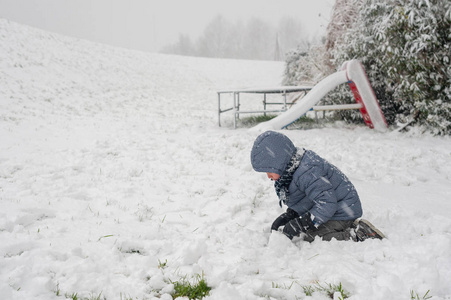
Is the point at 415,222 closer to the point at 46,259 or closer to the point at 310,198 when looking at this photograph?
the point at 310,198

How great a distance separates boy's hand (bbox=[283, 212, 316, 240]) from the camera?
2.88m

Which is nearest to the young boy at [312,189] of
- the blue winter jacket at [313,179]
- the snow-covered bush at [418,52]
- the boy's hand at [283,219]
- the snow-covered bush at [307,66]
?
the blue winter jacket at [313,179]

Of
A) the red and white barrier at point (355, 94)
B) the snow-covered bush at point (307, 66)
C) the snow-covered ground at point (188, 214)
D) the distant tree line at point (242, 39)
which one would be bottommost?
the snow-covered ground at point (188, 214)

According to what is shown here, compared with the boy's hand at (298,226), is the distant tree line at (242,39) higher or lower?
higher

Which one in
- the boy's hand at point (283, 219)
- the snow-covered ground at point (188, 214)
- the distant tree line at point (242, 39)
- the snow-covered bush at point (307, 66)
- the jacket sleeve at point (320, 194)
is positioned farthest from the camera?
→ the distant tree line at point (242, 39)

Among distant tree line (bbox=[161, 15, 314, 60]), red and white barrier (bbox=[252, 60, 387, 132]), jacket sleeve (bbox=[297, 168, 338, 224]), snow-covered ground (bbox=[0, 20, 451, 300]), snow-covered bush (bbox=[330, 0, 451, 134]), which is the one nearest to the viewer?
snow-covered ground (bbox=[0, 20, 451, 300])

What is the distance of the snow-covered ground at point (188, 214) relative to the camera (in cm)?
224

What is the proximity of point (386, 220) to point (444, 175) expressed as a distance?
7.83ft

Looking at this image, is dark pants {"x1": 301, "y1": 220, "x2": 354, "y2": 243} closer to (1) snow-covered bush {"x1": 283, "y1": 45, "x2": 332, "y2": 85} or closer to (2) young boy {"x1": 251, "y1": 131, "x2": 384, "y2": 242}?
(2) young boy {"x1": 251, "y1": 131, "x2": 384, "y2": 242}

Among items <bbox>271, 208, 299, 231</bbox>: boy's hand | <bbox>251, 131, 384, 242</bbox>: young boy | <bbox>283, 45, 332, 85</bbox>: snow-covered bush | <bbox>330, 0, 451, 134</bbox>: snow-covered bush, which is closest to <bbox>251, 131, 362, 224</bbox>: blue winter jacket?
<bbox>251, 131, 384, 242</bbox>: young boy

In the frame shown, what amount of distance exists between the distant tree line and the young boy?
5797cm

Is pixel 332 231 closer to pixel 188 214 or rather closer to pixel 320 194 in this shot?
pixel 320 194

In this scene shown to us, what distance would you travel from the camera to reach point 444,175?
4.82 m

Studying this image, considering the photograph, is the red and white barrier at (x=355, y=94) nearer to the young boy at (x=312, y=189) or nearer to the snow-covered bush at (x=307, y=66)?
the snow-covered bush at (x=307, y=66)
